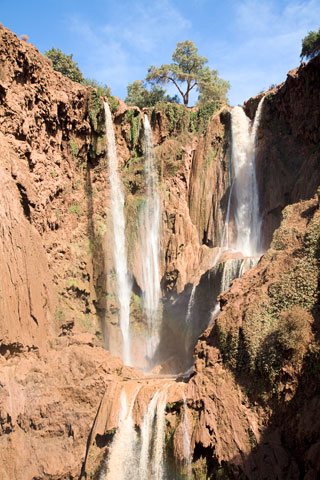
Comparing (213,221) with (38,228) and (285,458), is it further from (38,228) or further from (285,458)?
(285,458)

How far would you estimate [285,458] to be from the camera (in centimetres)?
1029

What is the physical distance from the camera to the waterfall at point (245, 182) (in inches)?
995

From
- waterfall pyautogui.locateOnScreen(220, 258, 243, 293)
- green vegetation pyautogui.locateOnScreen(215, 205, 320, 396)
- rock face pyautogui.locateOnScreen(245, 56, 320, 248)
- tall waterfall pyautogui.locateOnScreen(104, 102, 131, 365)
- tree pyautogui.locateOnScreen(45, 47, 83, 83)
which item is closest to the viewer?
green vegetation pyautogui.locateOnScreen(215, 205, 320, 396)

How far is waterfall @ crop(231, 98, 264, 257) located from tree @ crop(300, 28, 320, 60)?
8898 mm

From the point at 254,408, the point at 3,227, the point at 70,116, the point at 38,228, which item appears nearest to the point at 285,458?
the point at 254,408

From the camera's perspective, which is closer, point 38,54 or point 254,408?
point 254,408

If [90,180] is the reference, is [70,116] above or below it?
above

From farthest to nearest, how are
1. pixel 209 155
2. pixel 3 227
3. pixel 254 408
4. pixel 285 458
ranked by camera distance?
pixel 209 155 → pixel 3 227 → pixel 254 408 → pixel 285 458

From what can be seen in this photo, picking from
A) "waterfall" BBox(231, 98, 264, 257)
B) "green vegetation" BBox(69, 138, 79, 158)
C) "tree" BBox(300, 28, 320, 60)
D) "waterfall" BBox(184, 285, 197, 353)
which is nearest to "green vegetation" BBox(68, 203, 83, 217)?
"green vegetation" BBox(69, 138, 79, 158)

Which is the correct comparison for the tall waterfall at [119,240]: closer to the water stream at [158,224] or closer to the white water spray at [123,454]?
the water stream at [158,224]

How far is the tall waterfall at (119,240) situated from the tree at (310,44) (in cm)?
1690

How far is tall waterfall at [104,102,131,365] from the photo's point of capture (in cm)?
2556

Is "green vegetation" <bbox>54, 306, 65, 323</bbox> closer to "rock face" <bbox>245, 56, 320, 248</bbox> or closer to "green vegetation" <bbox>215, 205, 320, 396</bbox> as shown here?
"green vegetation" <bbox>215, 205, 320, 396</bbox>

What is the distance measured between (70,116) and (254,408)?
21098 millimetres
